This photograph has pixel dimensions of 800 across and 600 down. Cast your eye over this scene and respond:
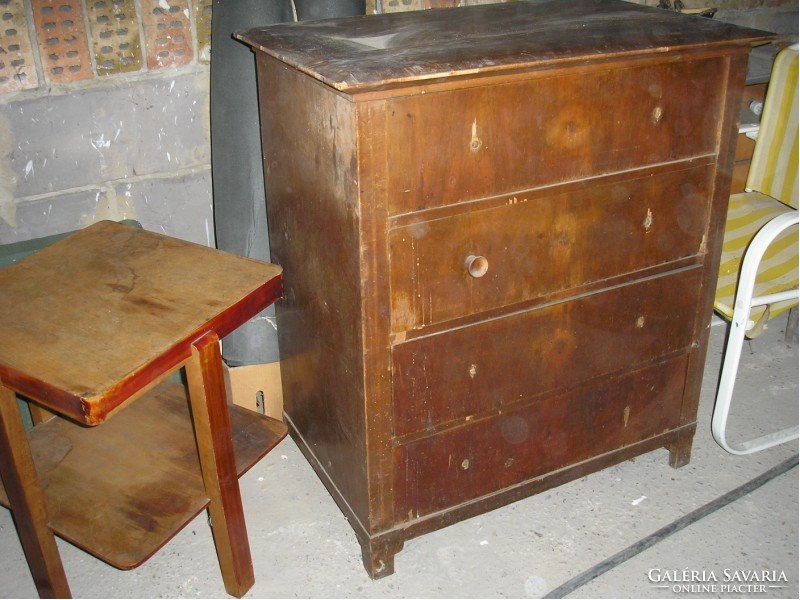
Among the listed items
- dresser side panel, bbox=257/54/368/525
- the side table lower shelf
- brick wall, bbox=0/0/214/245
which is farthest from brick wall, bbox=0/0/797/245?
the side table lower shelf

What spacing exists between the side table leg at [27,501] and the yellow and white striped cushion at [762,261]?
150cm

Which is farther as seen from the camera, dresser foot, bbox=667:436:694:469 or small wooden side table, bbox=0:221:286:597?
dresser foot, bbox=667:436:694:469

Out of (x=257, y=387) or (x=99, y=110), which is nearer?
(x=99, y=110)

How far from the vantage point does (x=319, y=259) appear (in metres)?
1.56

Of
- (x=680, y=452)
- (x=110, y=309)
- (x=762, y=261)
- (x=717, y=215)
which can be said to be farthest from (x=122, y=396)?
(x=762, y=261)

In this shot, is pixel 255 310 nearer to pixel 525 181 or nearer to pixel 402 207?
pixel 402 207

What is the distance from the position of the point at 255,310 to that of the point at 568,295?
2.07ft

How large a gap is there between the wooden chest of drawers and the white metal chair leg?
2.6 inches

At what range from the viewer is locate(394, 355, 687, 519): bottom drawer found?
1643 millimetres

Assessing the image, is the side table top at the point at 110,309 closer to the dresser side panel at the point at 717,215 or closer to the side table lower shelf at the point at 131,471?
the side table lower shelf at the point at 131,471

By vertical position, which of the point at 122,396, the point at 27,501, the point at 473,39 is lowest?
the point at 27,501

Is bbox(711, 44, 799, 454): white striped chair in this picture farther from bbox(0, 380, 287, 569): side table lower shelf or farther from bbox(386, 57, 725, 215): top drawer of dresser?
bbox(0, 380, 287, 569): side table lower shelf

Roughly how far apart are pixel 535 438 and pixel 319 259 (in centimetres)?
63

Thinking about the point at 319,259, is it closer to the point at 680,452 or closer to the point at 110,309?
the point at 110,309
